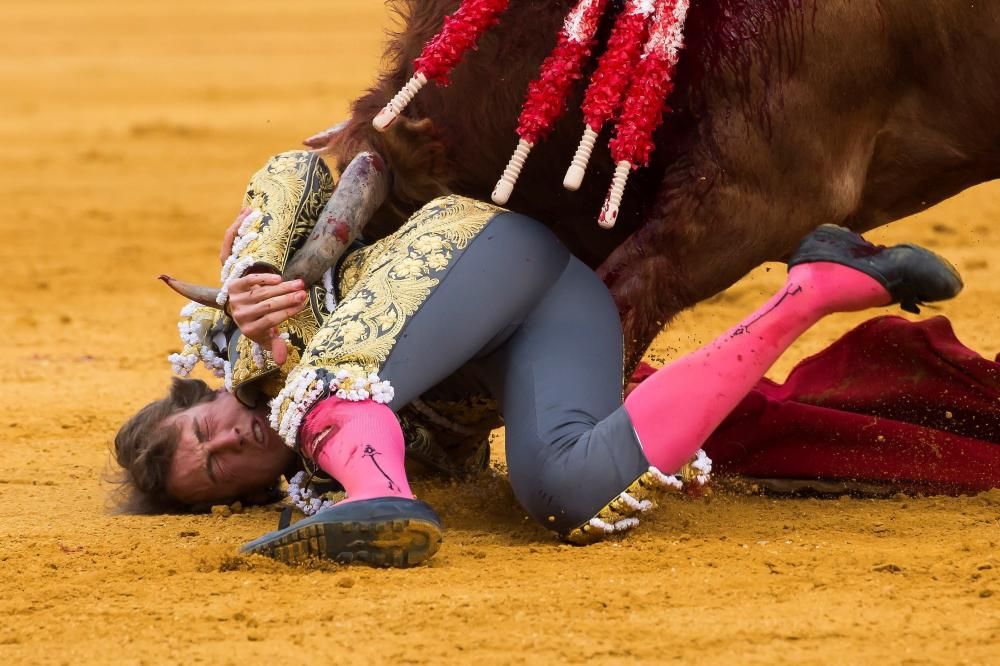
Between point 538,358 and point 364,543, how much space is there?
0.57 meters

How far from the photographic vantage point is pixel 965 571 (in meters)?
2.70

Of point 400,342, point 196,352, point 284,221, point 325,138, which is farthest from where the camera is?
point 325,138

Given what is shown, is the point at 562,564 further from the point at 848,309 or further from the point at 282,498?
the point at 282,498

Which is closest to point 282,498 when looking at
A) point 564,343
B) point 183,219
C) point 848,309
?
point 564,343

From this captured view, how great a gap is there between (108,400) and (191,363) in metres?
1.64

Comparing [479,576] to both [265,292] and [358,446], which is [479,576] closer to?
[358,446]

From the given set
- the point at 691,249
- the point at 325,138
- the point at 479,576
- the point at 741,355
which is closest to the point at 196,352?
the point at 325,138

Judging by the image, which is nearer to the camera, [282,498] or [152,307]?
[282,498]

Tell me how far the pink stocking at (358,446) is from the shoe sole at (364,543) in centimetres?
8

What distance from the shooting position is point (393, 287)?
3078 mm

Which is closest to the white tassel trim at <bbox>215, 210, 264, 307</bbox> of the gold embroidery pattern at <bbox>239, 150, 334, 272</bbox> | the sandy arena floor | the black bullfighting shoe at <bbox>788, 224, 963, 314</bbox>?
the gold embroidery pattern at <bbox>239, 150, 334, 272</bbox>

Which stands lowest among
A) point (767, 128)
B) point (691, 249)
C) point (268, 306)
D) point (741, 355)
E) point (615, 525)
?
point (615, 525)

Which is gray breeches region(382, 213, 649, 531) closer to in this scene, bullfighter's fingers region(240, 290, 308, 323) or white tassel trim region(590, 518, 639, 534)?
white tassel trim region(590, 518, 639, 534)

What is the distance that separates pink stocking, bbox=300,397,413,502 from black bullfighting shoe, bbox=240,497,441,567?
0.06 metres
